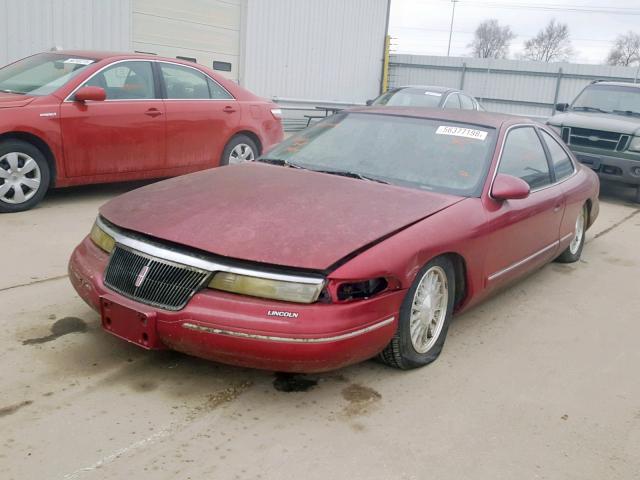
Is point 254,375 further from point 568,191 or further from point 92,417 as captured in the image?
point 568,191

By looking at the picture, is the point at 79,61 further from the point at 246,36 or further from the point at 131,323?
the point at 246,36

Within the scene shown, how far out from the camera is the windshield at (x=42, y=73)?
668cm

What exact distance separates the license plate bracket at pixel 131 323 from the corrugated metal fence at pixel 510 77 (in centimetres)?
1881

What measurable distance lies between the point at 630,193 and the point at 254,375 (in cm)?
936

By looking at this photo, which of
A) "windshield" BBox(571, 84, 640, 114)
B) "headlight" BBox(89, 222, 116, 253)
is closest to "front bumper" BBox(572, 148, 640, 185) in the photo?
"windshield" BBox(571, 84, 640, 114)

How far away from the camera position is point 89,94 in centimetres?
655

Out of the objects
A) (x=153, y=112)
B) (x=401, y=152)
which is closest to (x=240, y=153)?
(x=153, y=112)

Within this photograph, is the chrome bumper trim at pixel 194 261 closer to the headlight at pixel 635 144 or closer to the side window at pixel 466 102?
the headlight at pixel 635 144

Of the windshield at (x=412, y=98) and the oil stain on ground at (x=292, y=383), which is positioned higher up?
the windshield at (x=412, y=98)

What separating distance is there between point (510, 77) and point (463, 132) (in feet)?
57.1

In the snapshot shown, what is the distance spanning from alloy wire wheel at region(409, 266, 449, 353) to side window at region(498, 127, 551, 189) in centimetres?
104

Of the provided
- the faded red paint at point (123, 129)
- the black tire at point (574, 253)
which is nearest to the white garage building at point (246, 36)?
the faded red paint at point (123, 129)

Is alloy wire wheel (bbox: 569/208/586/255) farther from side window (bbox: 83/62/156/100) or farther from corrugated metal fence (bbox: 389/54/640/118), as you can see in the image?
corrugated metal fence (bbox: 389/54/640/118)

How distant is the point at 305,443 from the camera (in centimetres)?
297
